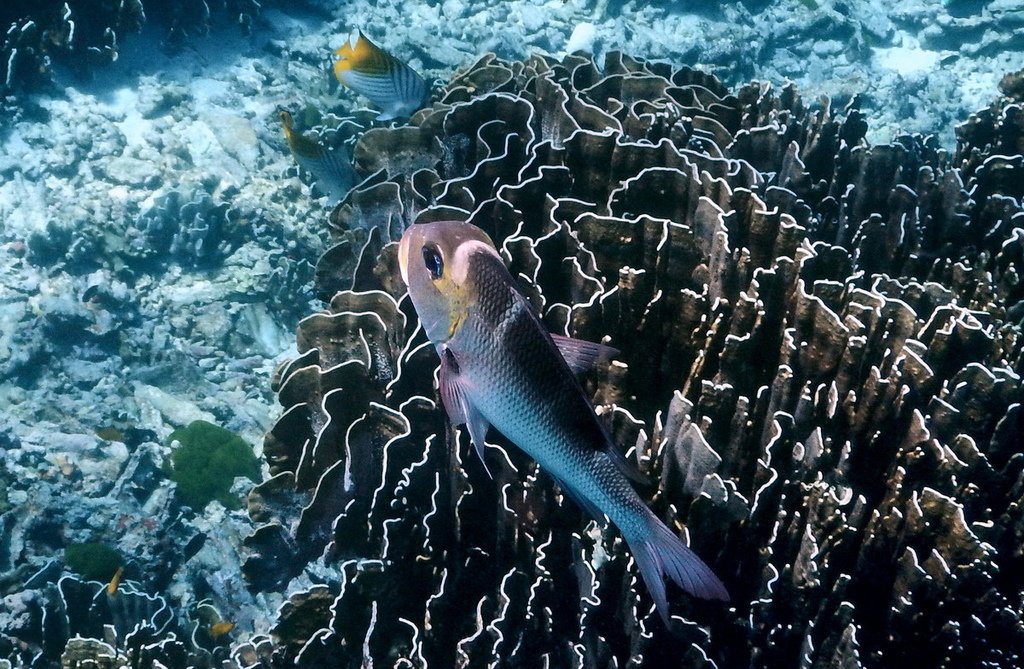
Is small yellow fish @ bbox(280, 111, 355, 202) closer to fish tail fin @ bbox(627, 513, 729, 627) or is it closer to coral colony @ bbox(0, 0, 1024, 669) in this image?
coral colony @ bbox(0, 0, 1024, 669)

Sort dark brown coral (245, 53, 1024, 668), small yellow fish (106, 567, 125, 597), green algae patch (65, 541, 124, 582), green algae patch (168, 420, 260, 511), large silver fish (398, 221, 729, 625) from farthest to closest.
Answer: green algae patch (168, 420, 260, 511), green algae patch (65, 541, 124, 582), small yellow fish (106, 567, 125, 597), dark brown coral (245, 53, 1024, 668), large silver fish (398, 221, 729, 625)

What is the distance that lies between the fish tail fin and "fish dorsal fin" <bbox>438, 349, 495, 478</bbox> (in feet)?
1.48

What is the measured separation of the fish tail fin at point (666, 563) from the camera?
155 centimetres

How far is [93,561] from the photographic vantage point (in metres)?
3.74

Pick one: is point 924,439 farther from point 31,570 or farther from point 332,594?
point 31,570

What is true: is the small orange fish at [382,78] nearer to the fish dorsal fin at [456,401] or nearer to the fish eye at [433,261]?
the fish eye at [433,261]

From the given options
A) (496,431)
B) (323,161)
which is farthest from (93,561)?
(323,161)

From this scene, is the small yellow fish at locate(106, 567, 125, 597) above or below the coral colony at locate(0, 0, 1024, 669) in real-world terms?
below

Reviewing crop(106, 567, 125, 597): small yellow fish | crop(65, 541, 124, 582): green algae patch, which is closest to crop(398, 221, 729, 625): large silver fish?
crop(106, 567, 125, 597): small yellow fish

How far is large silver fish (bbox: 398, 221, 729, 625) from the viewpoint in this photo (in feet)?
4.96

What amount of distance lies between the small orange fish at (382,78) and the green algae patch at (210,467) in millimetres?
2808

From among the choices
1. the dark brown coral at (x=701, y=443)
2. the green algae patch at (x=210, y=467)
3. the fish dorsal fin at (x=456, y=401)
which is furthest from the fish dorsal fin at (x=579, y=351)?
the green algae patch at (x=210, y=467)

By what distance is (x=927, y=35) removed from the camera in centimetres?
1131

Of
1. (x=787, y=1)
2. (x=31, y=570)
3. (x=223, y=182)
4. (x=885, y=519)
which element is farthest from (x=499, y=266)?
(x=787, y=1)
